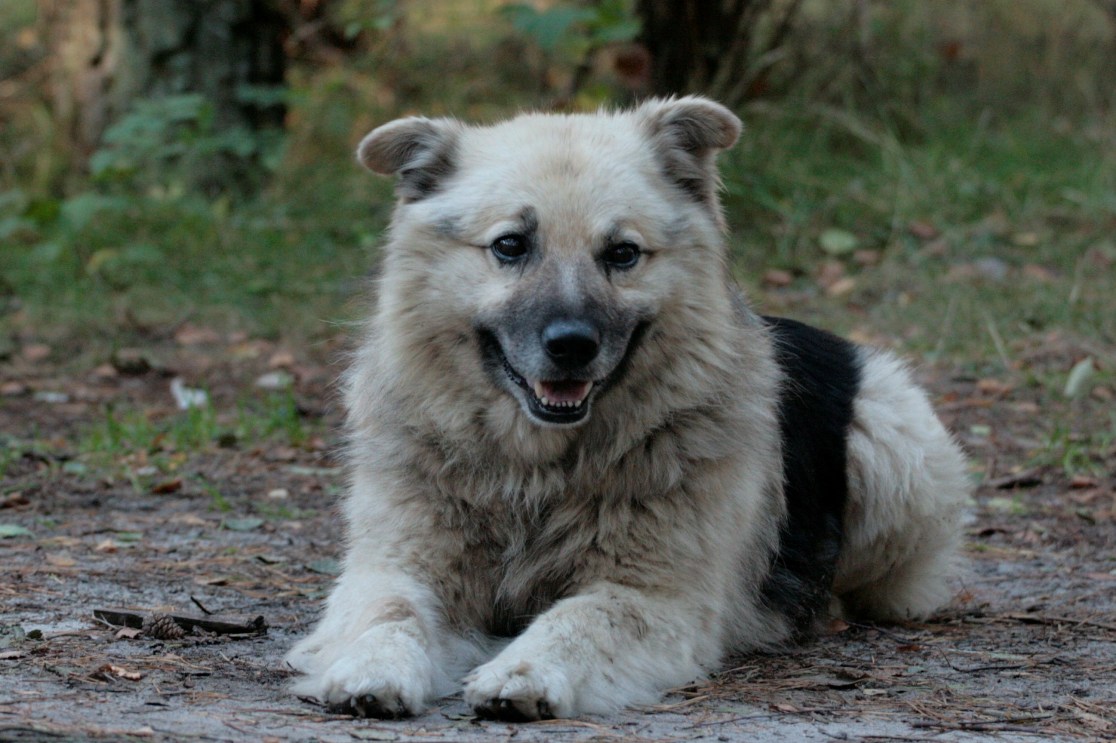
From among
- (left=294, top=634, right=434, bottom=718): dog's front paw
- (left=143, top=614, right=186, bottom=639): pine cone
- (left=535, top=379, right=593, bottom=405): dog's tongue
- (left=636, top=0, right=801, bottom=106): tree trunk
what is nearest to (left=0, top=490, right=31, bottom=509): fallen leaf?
(left=143, top=614, right=186, bottom=639): pine cone

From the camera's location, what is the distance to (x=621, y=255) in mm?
3541

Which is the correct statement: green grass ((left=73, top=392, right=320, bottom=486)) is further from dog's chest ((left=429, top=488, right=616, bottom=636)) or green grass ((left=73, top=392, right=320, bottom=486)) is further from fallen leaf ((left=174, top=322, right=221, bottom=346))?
dog's chest ((left=429, top=488, right=616, bottom=636))

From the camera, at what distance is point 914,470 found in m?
4.33

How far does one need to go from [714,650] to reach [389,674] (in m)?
0.99

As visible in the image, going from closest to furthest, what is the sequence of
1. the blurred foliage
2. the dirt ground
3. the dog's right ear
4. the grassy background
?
the dirt ground
the dog's right ear
the grassy background
the blurred foliage

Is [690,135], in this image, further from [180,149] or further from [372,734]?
[180,149]

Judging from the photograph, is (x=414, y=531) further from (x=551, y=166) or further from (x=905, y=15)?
(x=905, y=15)

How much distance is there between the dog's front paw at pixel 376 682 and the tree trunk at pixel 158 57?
7.31m

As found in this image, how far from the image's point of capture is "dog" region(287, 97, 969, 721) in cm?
337

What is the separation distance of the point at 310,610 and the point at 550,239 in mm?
1456

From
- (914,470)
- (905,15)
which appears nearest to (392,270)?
(914,470)

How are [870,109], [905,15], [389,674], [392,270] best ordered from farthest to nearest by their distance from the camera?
[905,15] → [870,109] → [392,270] → [389,674]

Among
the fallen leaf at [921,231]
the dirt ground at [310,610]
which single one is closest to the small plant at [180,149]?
the dirt ground at [310,610]

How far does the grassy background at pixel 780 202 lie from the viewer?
802cm
